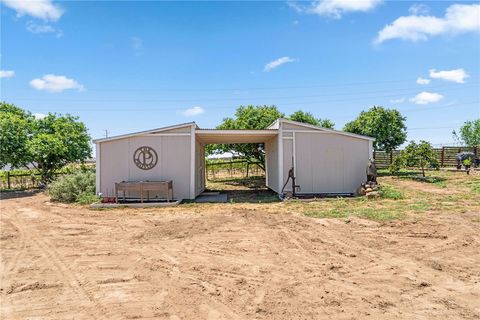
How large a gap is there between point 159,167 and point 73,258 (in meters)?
6.81

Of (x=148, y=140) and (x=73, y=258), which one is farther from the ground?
(x=148, y=140)

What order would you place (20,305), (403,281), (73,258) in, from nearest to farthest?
(20,305), (403,281), (73,258)

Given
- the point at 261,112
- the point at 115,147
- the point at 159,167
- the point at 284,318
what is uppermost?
the point at 261,112

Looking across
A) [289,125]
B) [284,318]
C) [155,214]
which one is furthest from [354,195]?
[284,318]

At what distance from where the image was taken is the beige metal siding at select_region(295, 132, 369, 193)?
1231cm

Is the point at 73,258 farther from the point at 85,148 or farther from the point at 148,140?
the point at 85,148

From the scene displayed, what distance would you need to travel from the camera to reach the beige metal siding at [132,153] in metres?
12.1

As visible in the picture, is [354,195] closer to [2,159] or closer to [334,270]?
[334,270]

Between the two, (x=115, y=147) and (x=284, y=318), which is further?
(x=115, y=147)

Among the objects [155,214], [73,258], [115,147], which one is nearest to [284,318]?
[73,258]

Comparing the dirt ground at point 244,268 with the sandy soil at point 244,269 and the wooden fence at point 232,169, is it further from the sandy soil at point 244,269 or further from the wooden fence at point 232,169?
the wooden fence at point 232,169

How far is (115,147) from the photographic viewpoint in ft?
39.8

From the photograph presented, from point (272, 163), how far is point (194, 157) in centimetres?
393

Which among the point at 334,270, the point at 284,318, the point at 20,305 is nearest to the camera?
the point at 284,318
